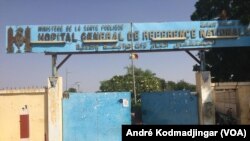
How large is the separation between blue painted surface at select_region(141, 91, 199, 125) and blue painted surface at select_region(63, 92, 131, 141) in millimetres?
1044

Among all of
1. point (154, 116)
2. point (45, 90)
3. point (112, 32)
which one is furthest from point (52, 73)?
point (154, 116)

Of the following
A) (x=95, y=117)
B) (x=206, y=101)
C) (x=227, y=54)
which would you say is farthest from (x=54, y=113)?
(x=227, y=54)

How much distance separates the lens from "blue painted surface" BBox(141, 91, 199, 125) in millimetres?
15305

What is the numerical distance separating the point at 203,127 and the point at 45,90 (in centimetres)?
844

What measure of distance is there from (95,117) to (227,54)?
313 inches

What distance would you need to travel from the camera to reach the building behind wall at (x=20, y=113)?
1515 centimetres

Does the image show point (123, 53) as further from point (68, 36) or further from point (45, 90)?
point (45, 90)

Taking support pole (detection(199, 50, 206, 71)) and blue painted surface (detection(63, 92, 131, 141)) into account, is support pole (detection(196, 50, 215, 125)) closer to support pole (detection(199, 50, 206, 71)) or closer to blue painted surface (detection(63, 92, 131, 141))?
support pole (detection(199, 50, 206, 71))

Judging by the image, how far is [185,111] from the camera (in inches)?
603

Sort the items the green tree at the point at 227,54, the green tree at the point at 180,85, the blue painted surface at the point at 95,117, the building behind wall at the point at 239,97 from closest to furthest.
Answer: the building behind wall at the point at 239,97 < the blue painted surface at the point at 95,117 < the green tree at the point at 227,54 < the green tree at the point at 180,85

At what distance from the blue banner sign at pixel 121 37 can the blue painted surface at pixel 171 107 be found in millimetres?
1998

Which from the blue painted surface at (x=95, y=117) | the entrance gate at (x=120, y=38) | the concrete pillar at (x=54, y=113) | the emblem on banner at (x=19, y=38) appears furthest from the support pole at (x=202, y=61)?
the emblem on banner at (x=19, y=38)

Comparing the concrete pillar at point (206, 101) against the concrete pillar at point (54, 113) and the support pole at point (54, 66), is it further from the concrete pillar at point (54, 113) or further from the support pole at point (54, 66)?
the support pole at point (54, 66)

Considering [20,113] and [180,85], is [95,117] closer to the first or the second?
[20,113]
